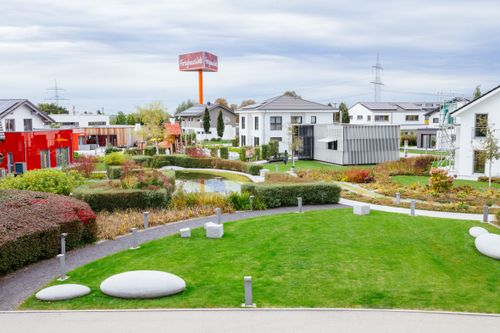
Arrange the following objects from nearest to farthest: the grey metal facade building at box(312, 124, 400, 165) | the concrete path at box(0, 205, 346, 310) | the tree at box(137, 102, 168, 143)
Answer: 1. the concrete path at box(0, 205, 346, 310)
2. the grey metal facade building at box(312, 124, 400, 165)
3. the tree at box(137, 102, 168, 143)

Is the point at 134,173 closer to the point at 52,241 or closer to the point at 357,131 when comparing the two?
the point at 52,241

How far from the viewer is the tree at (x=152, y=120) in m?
58.9

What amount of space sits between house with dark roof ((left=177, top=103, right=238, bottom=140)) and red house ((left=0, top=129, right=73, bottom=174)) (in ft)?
124

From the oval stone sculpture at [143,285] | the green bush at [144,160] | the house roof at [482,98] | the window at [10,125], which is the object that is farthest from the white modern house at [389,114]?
the oval stone sculpture at [143,285]

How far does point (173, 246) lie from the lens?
607 inches

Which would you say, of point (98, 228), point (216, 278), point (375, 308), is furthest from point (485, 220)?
point (98, 228)

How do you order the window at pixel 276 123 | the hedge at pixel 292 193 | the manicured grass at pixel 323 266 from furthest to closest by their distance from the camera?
1. the window at pixel 276 123
2. the hedge at pixel 292 193
3. the manicured grass at pixel 323 266

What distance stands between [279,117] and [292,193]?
1197 inches

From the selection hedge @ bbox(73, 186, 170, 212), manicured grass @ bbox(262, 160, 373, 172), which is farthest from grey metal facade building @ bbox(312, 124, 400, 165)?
hedge @ bbox(73, 186, 170, 212)

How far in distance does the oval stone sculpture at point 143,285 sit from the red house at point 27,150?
Answer: 27615 mm

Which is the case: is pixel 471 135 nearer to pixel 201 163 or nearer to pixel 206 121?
pixel 201 163

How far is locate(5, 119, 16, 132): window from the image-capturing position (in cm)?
4068

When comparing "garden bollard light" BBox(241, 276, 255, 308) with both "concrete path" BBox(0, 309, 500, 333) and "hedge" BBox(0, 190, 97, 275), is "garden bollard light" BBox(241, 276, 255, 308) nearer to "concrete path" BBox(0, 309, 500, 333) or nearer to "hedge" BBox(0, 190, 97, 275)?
"concrete path" BBox(0, 309, 500, 333)

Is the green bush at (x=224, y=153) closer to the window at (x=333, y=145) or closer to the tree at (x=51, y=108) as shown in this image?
the window at (x=333, y=145)
